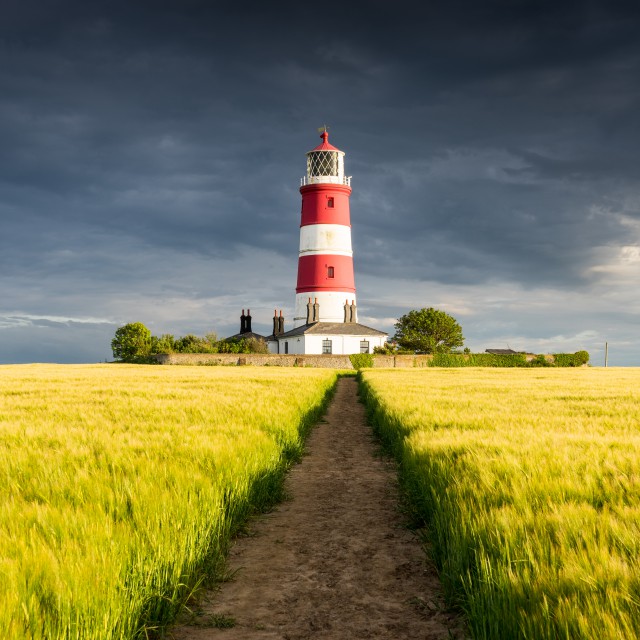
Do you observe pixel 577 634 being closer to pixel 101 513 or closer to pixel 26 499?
pixel 101 513

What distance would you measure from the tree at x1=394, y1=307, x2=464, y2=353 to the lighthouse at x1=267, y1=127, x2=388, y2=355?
1049 centimetres

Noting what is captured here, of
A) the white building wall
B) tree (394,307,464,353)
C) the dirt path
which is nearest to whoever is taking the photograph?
the dirt path

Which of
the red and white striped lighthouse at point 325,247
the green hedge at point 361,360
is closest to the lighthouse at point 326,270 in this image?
the red and white striped lighthouse at point 325,247

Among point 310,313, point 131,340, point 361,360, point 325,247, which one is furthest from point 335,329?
point 131,340

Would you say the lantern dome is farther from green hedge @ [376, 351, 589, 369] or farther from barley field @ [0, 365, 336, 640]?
barley field @ [0, 365, 336, 640]

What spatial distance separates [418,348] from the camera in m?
75.4

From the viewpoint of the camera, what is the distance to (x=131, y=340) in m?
78.7

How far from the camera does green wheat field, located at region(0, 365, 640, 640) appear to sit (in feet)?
10.3

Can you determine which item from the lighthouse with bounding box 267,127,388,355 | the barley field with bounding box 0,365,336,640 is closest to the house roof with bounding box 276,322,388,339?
the lighthouse with bounding box 267,127,388,355

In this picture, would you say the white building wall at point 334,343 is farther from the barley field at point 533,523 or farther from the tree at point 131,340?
the barley field at point 533,523

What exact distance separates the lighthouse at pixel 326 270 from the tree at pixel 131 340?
22.8 meters

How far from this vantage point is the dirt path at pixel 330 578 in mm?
4320

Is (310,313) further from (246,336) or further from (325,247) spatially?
(246,336)

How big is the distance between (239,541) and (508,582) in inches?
139
